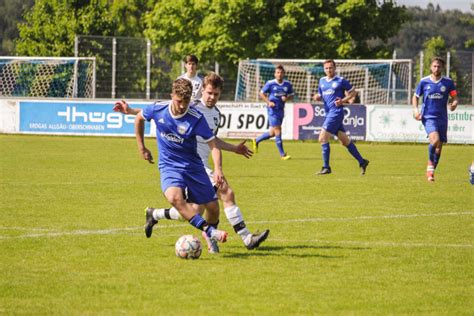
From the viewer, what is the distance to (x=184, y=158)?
9.39 metres

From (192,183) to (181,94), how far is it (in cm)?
90

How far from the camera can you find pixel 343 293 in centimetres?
750

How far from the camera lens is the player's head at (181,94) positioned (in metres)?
8.99

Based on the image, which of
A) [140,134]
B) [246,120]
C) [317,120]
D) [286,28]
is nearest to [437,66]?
[140,134]

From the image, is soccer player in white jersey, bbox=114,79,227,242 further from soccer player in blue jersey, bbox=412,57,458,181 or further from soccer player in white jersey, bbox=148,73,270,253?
soccer player in blue jersey, bbox=412,57,458,181

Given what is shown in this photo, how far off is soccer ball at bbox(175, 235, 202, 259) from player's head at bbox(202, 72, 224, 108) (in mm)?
1692

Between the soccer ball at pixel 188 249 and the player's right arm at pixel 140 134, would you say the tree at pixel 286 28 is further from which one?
the soccer ball at pixel 188 249

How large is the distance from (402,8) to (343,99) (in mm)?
35959

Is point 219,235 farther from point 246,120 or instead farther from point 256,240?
point 246,120

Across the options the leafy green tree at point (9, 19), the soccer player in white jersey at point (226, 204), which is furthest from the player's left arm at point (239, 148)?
the leafy green tree at point (9, 19)

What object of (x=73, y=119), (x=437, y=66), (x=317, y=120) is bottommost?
(x=73, y=119)

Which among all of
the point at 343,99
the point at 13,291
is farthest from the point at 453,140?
the point at 13,291

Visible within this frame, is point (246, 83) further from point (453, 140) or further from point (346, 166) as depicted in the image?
point (346, 166)

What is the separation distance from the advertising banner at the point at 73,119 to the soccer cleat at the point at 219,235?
23.6 m
